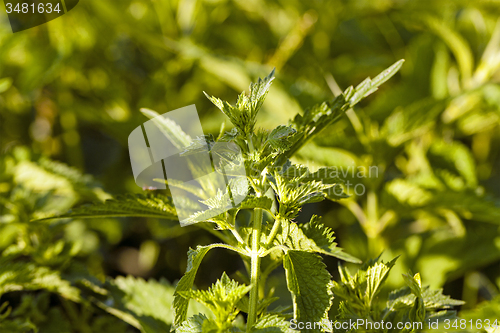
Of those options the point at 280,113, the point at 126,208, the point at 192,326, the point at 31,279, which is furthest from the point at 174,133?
the point at 280,113

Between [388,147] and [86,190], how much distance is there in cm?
59

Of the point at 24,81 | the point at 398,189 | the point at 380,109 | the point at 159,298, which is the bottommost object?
the point at 159,298

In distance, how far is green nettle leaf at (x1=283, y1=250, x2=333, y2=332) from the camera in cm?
35

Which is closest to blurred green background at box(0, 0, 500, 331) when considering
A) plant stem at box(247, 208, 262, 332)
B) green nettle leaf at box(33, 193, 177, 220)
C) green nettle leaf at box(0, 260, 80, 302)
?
green nettle leaf at box(0, 260, 80, 302)

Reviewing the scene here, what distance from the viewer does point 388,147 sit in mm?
757

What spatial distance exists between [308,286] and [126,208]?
22cm

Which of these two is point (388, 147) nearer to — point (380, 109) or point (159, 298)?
point (380, 109)

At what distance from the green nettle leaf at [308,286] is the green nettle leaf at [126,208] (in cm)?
16

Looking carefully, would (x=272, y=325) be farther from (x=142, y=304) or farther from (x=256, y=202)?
(x=142, y=304)

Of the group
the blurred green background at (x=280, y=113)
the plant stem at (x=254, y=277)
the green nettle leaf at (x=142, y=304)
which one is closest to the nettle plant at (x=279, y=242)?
the plant stem at (x=254, y=277)

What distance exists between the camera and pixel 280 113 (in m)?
0.91

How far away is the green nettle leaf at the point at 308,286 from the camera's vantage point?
35cm

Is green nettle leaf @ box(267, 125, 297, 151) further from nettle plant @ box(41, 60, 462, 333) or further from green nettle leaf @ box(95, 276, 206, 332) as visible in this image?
green nettle leaf @ box(95, 276, 206, 332)

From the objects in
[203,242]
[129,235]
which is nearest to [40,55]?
[129,235]
